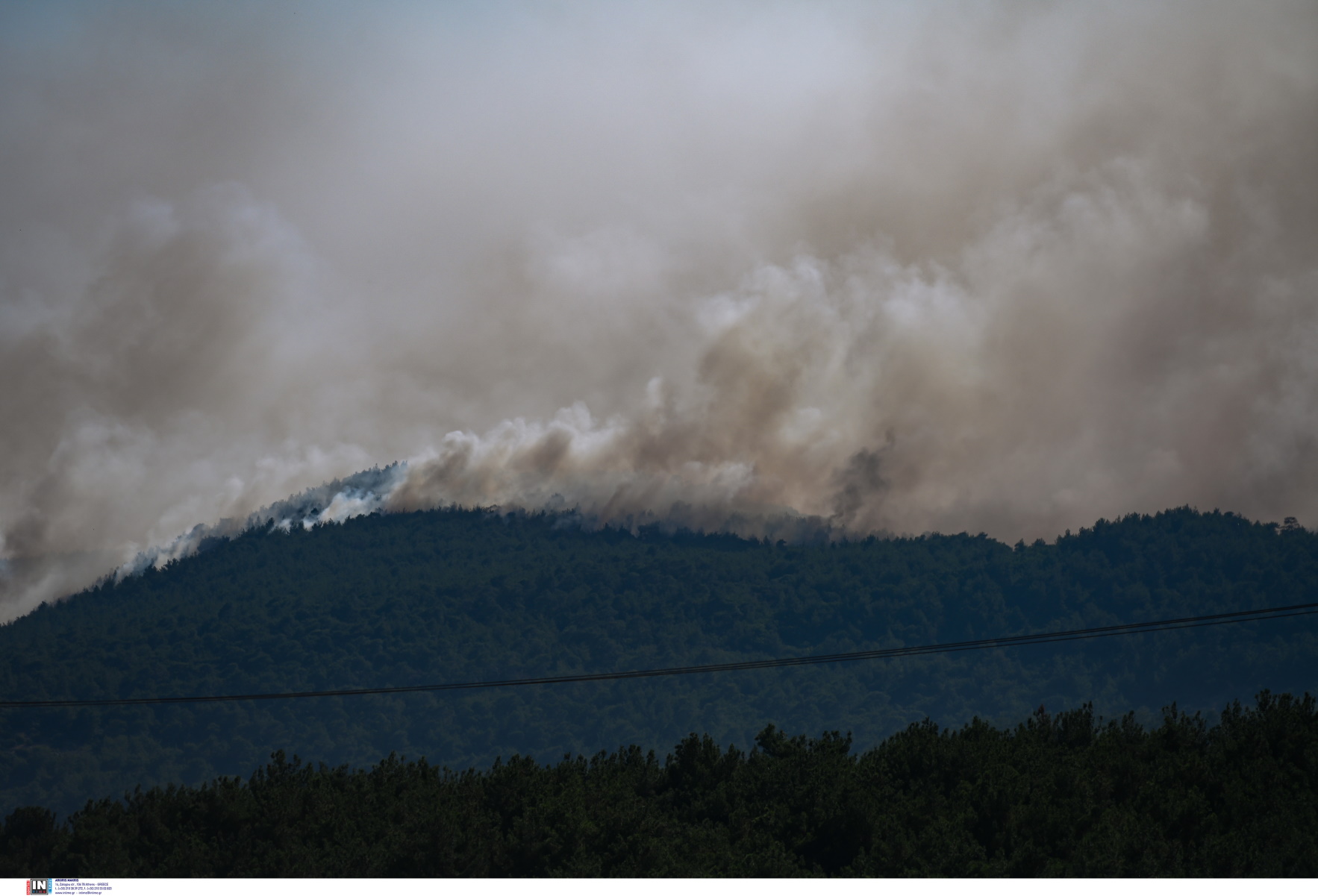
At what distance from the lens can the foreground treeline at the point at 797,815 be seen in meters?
48.5

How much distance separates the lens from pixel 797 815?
59.4 meters

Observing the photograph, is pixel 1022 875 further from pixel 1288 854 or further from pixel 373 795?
pixel 373 795

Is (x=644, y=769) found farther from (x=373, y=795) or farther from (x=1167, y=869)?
(x=1167, y=869)

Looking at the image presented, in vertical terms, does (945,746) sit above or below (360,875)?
above

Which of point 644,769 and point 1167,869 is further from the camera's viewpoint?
point 644,769

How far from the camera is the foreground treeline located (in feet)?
159

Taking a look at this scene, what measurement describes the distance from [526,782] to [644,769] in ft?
35.6

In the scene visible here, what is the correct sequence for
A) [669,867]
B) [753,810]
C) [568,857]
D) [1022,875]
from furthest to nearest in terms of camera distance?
1. [753,810]
2. [568,857]
3. [669,867]
4. [1022,875]

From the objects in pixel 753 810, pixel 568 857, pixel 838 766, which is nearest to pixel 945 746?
pixel 838 766

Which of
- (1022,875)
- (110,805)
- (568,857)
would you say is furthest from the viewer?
(110,805)

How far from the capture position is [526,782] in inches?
2542
